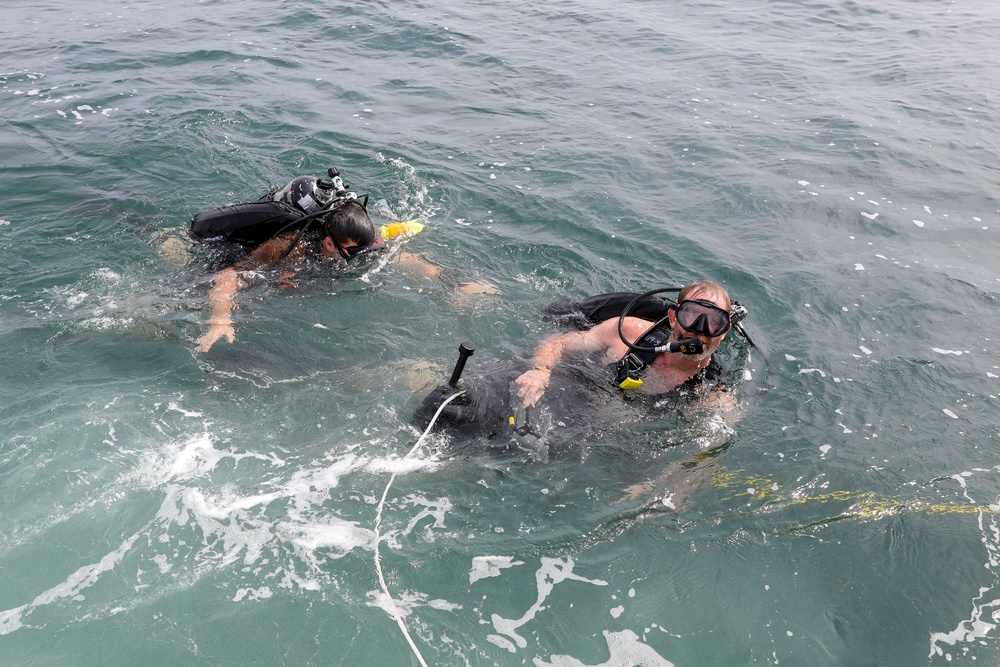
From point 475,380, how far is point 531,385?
38 cm

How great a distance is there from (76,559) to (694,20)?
16156 millimetres

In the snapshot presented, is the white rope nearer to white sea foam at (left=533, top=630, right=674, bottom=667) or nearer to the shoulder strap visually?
white sea foam at (left=533, top=630, right=674, bottom=667)

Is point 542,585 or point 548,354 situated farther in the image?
point 548,354

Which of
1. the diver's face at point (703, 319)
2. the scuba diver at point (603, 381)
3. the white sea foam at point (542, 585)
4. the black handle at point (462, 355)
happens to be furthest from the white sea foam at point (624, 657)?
the diver's face at point (703, 319)

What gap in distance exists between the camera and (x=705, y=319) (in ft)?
13.0

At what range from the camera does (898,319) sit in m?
5.99

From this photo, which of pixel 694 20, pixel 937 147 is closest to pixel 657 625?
pixel 937 147

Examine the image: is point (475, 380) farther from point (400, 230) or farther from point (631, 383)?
point (400, 230)

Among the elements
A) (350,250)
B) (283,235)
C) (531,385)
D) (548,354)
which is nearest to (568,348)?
(548,354)

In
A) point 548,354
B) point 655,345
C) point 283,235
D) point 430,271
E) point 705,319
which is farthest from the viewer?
point 430,271

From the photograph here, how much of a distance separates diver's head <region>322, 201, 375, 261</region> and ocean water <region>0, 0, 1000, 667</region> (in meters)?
0.50

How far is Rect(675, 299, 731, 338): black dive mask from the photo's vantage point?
398 centimetres

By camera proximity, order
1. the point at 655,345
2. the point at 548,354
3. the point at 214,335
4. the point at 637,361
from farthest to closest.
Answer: the point at 214,335 → the point at 548,354 → the point at 655,345 → the point at 637,361

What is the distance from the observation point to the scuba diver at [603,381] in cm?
408
